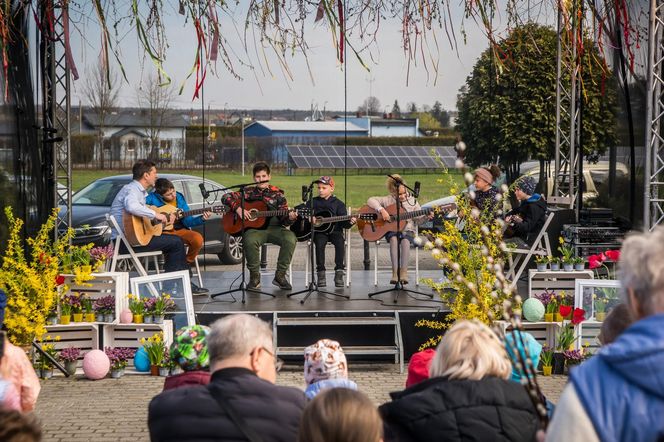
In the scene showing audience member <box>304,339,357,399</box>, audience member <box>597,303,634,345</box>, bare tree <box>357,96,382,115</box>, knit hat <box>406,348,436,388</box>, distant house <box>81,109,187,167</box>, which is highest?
bare tree <box>357,96,382,115</box>

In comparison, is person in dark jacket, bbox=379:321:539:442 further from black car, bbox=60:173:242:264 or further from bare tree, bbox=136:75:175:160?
bare tree, bbox=136:75:175:160

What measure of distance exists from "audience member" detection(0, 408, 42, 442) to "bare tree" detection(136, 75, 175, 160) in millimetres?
10121

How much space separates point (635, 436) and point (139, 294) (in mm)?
7222

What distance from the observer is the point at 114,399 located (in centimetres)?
758

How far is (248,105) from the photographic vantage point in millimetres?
12594

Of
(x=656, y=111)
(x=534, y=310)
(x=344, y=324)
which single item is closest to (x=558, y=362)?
(x=534, y=310)

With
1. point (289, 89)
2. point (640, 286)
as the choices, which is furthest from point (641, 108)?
point (640, 286)

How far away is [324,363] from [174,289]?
5145 mm

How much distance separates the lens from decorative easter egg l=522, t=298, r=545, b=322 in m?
8.43

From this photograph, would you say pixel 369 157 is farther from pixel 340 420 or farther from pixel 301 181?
pixel 340 420

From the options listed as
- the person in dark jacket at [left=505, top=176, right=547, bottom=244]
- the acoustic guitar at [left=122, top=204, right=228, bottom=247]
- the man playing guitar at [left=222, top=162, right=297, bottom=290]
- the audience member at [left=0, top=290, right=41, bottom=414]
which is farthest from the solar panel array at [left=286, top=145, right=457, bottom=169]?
the audience member at [left=0, top=290, right=41, bottom=414]

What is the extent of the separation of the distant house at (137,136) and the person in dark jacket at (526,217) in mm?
A: 4525

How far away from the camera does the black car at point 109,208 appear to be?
40.0 feet

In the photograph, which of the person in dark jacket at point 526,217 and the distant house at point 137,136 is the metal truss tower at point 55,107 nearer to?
the distant house at point 137,136
